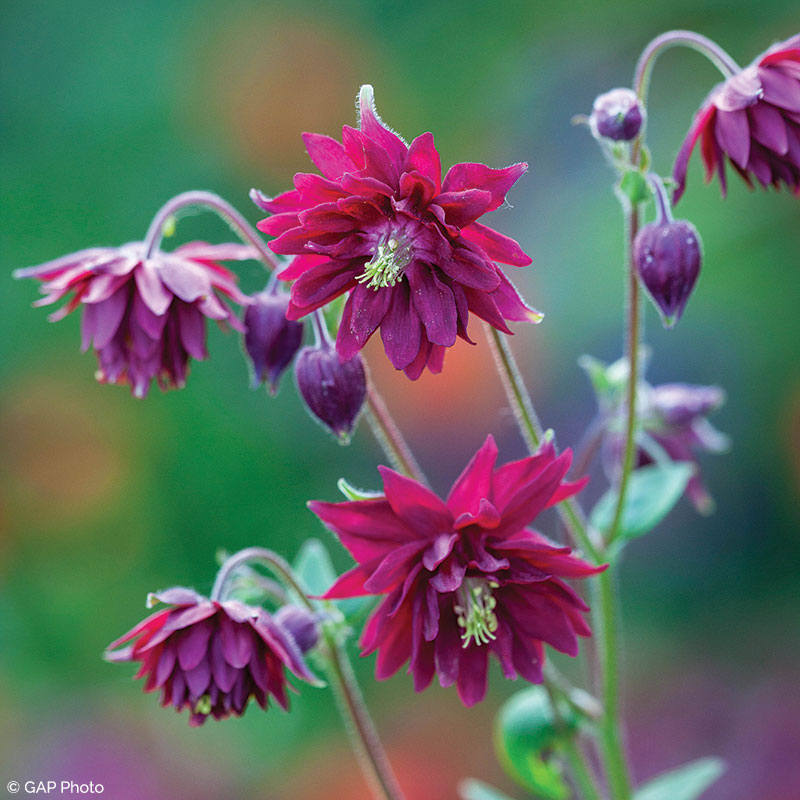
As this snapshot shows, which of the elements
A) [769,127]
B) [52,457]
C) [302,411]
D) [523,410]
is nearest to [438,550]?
[523,410]

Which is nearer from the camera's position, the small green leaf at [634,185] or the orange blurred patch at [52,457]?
the small green leaf at [634,185]

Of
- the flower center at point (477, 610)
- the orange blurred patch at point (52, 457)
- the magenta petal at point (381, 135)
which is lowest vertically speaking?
the flower center at point (477, 610)

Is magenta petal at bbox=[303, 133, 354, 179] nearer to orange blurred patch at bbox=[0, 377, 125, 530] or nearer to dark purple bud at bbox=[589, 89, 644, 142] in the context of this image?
dark purple bud at bbox=[589, 89, 644, 142]

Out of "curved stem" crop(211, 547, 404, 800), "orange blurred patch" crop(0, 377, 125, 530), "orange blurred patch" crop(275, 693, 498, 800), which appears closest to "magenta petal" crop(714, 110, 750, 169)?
"curved stem" crop(211, 547, 404, 800)

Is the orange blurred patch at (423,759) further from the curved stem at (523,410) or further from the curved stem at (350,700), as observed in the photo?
the curved stem at (523,410)

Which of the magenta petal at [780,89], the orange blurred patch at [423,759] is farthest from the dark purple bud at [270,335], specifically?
the orange blurred patch at [423,759]

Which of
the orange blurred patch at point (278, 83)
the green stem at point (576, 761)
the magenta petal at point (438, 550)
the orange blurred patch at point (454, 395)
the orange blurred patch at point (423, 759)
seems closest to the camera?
the magenta petal at point (438, 550)
